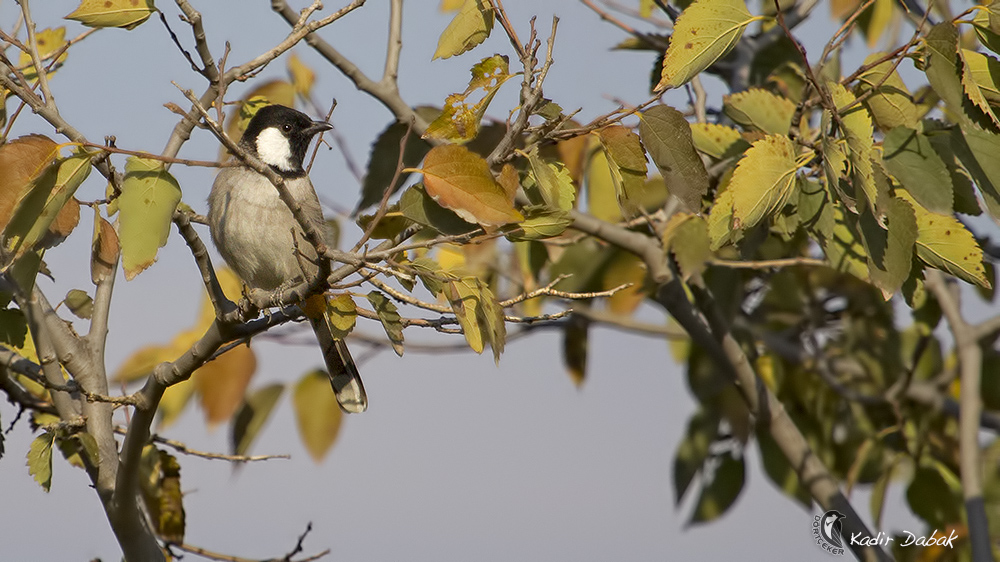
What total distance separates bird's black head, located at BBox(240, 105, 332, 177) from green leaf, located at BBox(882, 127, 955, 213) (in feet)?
8.66

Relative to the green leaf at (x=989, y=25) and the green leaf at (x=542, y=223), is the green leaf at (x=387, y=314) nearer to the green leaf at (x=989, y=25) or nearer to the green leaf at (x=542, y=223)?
the green leaf at (x=542, y=223)

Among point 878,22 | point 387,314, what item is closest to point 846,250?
point 387,314

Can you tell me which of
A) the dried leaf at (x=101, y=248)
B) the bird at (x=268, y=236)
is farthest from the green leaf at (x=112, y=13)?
the bird at (x=268, y=236)

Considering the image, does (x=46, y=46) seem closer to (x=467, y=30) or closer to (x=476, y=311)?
(x=467, y=30)

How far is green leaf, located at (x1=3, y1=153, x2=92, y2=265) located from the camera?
84.4 inches

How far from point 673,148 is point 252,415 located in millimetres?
2721

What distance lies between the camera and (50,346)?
307 cm

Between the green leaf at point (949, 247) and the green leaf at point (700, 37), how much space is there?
644 millimetres

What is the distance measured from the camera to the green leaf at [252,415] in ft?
15.0

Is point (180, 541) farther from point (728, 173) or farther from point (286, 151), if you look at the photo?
point (728, 173)

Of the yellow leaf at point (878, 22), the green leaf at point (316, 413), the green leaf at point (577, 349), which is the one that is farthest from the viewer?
the yellow leaf at point (878, 22)

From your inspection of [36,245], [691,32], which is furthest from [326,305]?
[691,32]

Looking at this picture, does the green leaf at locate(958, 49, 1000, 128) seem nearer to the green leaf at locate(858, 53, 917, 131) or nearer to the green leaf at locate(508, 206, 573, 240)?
the green leaf at locate(858, 53, 917, 131)

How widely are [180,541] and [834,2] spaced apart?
12.6 ft
